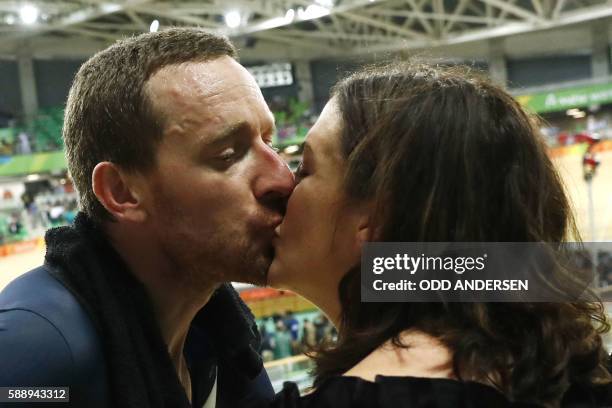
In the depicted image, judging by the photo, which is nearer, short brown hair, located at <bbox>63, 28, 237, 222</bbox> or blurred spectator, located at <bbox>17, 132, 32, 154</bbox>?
short brown hair, located at <bbox>63, 28, 237, 222</bbox>

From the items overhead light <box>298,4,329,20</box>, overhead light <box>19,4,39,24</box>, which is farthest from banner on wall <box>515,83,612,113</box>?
overhead light <box>19,4,39,24</box>

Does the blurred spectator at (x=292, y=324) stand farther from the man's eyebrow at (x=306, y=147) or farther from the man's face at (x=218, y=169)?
the man's eyebrow at (x=306, y=147)

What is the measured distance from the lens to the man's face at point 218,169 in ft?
2.62

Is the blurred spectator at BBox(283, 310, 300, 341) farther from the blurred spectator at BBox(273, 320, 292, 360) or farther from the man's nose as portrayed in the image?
the man's nose

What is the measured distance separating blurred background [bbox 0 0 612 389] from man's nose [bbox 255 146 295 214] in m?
1.66

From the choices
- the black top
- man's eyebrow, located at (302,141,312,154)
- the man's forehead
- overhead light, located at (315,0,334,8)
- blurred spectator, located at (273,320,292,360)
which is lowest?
blurred spectator, located at (273,320,292,360)

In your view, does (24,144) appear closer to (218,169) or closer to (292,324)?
(292,324)

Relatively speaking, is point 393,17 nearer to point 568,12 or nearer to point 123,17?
point 568,12

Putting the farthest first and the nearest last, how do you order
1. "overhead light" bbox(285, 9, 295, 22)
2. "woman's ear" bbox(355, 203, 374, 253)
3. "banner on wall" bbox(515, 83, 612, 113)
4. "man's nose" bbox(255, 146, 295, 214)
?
"overhead light" bbox(285, 9, 295, 22) → "banner on wall" bbox(515, 83, 612, 113) → "man's nose" bbox(255, 146, 295, 214) → "woman's ear" bbox(355, 203, 374, 253)

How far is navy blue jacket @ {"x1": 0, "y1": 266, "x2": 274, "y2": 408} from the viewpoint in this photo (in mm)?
661

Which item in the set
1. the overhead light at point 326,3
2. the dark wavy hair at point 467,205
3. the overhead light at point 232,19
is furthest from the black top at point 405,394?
the overhead light at point 326,3

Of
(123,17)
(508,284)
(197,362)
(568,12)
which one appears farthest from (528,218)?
(568,12)

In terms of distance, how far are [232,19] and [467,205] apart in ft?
17.2

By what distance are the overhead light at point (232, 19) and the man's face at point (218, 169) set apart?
15.9 feet
